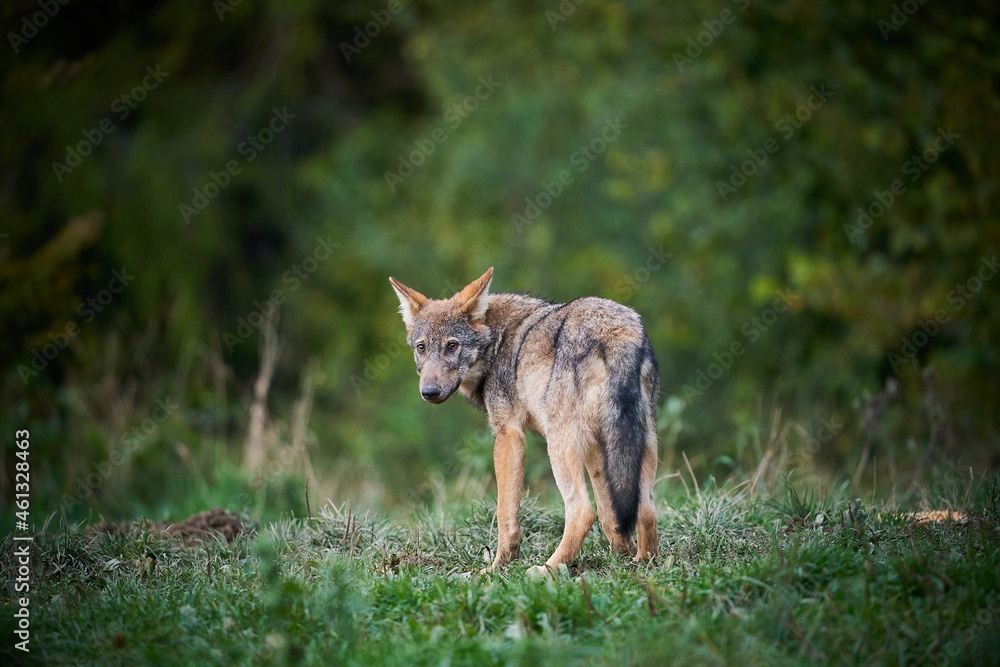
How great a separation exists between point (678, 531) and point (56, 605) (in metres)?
3.70

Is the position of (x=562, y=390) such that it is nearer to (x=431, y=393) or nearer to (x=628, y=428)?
(x=628, y=428)

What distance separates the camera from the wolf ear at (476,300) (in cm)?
588

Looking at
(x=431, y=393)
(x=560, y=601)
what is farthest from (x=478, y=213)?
(x=560, y=601)

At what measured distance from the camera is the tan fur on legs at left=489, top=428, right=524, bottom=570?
5.28 meters

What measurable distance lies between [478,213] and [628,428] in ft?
38.2

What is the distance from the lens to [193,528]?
586cm

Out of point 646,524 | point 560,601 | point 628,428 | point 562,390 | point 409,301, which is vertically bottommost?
point 646,524

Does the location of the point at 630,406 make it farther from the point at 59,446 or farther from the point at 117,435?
the point at 59,446

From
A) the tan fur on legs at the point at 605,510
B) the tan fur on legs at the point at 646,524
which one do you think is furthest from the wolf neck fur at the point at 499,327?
the tan fur on legs at the point at 646,524

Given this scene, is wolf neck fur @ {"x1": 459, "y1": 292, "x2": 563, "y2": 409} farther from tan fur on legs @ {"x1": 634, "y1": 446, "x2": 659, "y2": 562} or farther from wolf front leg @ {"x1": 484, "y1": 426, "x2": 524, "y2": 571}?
tan fur on legs @ {"x1": 634, "y1": 446, "x2": 659, "y2": 562}

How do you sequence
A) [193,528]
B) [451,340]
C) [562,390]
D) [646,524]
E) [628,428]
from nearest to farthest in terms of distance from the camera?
1. [628,428]
2. [646,524]
3. [562,390]
4. [451,340]
5. [193,528]

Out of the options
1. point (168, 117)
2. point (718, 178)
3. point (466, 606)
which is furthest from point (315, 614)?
point (168, 117)

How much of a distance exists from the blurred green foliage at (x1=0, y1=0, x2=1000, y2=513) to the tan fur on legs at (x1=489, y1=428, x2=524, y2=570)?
5.83 ft

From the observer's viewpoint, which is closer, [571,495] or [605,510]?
[605,510]
